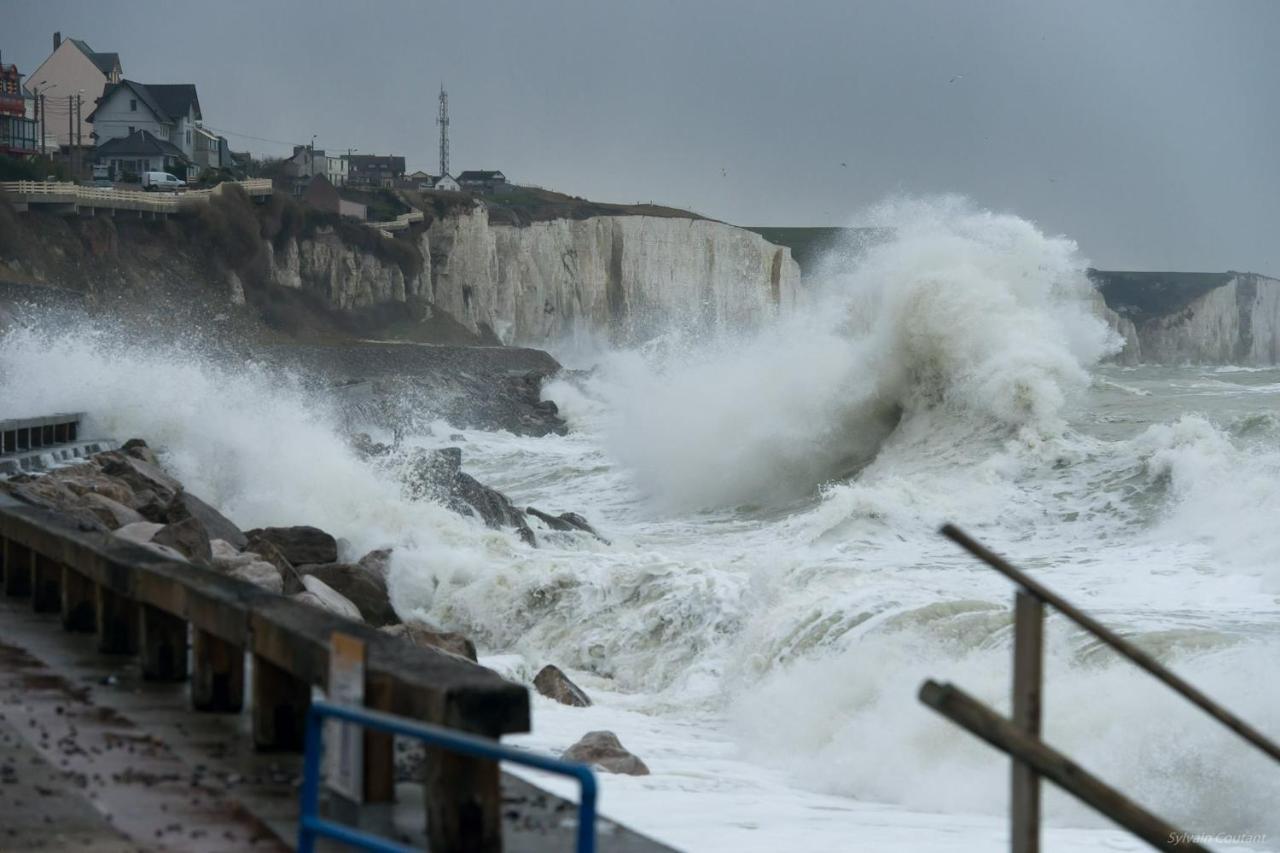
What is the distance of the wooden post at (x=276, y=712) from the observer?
4.64 m

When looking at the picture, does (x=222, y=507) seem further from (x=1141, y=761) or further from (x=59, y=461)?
(x=1141, y=761)

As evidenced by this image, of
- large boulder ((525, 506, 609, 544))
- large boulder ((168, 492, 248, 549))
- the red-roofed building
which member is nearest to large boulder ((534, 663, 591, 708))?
large boulder ((168, 492, 248, 549))

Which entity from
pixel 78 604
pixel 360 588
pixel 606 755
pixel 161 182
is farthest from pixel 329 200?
pixel 78 604

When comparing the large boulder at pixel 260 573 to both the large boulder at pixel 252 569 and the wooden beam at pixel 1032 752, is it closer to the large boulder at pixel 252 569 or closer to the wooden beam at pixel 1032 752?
the large boulder at pixel 252 569

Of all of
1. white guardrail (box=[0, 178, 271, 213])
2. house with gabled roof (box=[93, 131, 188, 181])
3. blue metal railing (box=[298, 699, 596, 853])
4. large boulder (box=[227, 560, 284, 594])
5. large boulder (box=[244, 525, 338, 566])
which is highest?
house with gabled roof (box=[93, 131, 188, 181])

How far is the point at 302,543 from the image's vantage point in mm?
14023

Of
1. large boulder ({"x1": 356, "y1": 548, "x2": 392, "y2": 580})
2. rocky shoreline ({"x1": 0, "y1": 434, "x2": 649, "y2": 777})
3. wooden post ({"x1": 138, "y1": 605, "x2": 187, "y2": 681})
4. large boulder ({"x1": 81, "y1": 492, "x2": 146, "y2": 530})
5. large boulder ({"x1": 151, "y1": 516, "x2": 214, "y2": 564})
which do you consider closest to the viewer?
wooden post ({"x1": 138, "y1": 605, "x2": 187, "y2": 681})

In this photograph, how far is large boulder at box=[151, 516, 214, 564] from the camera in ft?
32.8

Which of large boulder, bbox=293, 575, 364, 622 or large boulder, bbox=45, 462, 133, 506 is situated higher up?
large boulder, bbox=45, 462, 133, 506

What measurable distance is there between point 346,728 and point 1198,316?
11475 centimetres

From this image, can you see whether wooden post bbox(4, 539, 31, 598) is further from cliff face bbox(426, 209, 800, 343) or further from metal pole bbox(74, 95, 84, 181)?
cliff face bbox(426, 209, 800, 343)

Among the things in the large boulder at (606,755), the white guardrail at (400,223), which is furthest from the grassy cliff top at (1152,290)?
the large boulder at (606,755)

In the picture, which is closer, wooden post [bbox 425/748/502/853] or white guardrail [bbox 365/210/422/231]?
wooden post [bbox 425/748/502/853]

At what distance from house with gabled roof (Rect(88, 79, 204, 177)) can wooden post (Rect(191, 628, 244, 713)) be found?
71.5 m
